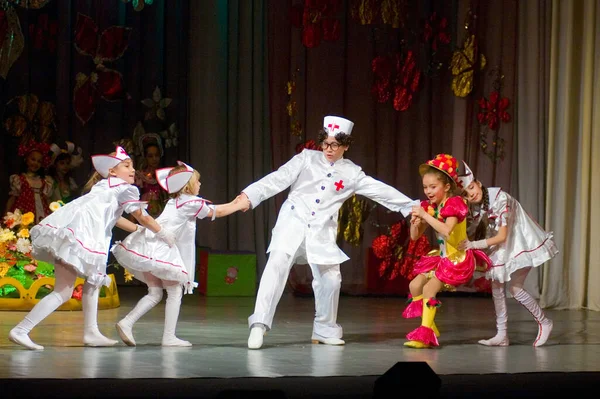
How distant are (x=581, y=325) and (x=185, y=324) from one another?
8.80 feet

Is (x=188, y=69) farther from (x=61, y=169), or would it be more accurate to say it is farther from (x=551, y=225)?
(x=551, y=225)

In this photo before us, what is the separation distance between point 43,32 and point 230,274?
277 centimetres

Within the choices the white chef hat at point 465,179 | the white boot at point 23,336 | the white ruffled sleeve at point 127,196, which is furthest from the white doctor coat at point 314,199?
the white boot at point 23,336

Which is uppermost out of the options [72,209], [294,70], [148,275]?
[294,70]

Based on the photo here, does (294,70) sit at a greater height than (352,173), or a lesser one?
greater

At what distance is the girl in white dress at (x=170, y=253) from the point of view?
5.28 metres

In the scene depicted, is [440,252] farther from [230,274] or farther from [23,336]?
[230,274]

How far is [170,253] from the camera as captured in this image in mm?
5324

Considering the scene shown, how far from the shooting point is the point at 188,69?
9.33 m

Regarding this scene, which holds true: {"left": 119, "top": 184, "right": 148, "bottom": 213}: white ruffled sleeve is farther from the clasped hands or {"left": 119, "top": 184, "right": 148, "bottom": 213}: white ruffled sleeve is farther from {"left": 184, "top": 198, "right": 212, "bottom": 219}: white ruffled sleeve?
the clasped hands

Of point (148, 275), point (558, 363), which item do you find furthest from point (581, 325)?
point (148, 275)

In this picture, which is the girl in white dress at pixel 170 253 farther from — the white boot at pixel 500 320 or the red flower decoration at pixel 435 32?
the red flower decoration at pixel 435 32

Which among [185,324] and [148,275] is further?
[185,324]

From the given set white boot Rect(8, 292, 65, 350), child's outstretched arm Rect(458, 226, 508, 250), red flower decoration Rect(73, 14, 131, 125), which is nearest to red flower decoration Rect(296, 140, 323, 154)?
red flower decoration Rect(73, 14, 131, 125)
